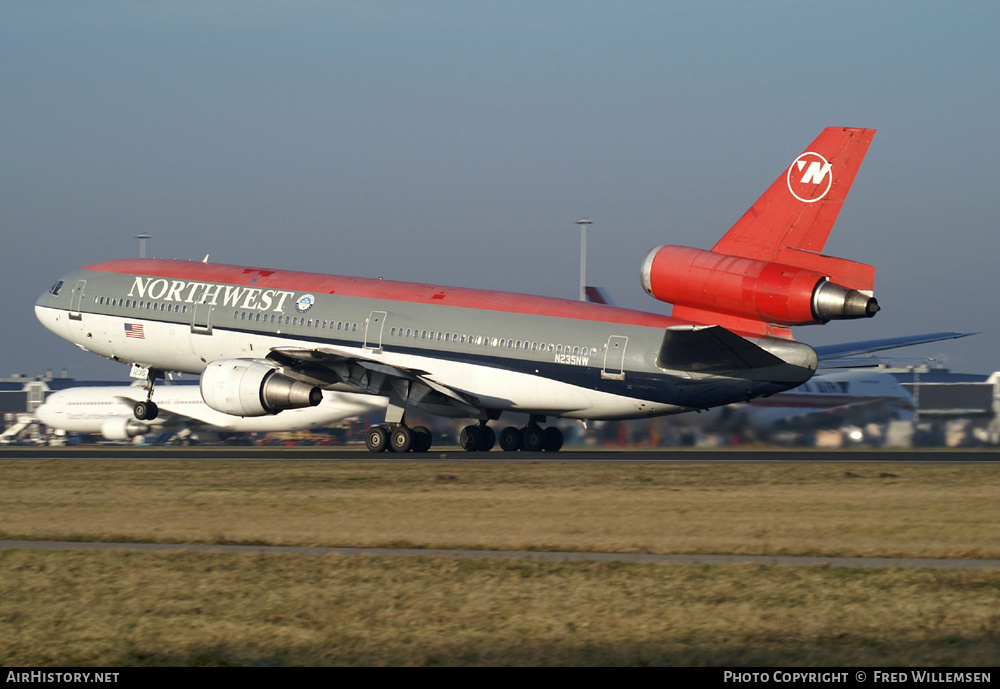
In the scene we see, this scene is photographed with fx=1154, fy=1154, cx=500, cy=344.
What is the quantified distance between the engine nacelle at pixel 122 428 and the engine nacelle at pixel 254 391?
31145 millimetres

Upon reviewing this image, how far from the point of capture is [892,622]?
511 inches

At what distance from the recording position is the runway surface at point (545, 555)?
16531 millimetres

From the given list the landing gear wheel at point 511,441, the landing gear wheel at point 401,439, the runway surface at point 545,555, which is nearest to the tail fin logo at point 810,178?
the landing gear wheel at point 511,441

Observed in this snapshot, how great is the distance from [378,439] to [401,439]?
2.87 ft

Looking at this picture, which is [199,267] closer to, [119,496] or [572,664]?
[119,496]

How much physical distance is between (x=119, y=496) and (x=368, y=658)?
639 inches

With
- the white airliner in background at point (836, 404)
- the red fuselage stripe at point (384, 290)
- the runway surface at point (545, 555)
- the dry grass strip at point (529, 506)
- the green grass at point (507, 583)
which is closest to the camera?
the green grass at point (507, 583)

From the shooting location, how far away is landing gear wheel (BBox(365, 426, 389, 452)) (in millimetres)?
39688

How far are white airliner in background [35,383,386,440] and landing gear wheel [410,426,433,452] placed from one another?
50.1ft

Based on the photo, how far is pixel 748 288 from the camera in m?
30.3

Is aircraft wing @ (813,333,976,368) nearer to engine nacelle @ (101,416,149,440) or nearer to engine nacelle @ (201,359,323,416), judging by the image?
engine nacelle @ (201,359,323,416)

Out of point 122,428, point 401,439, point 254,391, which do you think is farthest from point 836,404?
point 122,428

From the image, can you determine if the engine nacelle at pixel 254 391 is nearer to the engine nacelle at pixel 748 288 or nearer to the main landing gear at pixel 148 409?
the main landing gear at pixel 148 409

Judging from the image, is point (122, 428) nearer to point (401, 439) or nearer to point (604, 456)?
point (401, 439)
